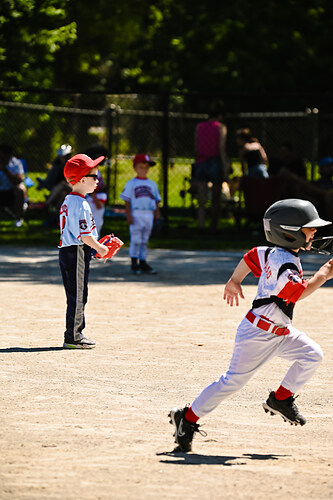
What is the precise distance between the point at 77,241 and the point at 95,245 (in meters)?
0.31

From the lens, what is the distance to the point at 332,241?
5.26m

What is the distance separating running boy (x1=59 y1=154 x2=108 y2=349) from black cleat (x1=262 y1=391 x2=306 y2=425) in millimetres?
2602

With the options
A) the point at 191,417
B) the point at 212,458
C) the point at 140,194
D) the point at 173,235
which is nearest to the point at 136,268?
the point at 140,194

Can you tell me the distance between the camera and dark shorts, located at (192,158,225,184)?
16188 mm

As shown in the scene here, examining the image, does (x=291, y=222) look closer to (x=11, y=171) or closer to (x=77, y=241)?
(x=77, y=241)

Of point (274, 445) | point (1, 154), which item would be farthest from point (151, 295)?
point (1, 154)

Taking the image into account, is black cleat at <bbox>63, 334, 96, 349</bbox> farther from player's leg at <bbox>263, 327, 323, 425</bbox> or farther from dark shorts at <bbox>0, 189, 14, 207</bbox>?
dark shorts at <bbox>0, 189, 14, 207</bbox>

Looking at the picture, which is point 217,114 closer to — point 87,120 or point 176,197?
point 176,197

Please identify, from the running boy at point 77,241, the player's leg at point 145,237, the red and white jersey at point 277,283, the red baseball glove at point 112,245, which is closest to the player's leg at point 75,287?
the running boy at point 77,241

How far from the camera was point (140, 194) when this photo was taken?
1217 cm

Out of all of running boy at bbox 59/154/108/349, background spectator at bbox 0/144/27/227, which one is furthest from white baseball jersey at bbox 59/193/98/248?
background spectator at bbox 0/144/27/227

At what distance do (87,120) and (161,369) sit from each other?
83.7 feet

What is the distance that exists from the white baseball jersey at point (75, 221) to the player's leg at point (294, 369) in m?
2.76

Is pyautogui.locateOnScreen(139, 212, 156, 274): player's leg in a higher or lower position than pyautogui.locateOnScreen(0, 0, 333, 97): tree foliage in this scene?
lower
